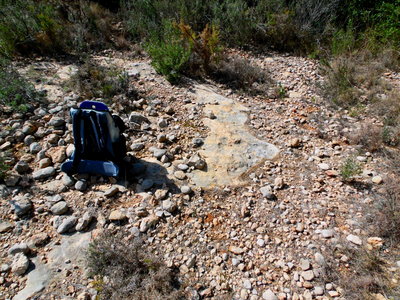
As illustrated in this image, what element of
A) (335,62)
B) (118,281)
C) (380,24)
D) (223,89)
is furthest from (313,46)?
(118,281)

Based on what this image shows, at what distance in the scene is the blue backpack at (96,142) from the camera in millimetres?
2748

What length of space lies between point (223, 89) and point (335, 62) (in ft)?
6.98

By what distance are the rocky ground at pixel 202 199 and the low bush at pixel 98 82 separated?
0.24 meters

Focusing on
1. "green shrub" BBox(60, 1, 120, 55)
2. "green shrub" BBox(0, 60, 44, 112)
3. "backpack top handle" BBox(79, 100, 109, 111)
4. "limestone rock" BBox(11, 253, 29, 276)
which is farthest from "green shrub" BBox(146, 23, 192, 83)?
"limestone rock" BBox(11, 253, 29, 276)

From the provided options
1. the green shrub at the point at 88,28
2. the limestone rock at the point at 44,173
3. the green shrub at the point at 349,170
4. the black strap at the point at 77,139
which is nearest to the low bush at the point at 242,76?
the green shrub at the point at 349,170

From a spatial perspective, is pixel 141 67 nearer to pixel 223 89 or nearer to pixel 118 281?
pixel 223 89

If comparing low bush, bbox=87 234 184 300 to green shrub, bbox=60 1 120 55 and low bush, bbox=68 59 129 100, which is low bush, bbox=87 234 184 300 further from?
green shrub, bbox=60 1 120 55

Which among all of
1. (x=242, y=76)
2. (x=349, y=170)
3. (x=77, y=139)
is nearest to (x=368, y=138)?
(x=349, y=170)

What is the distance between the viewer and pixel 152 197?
2.85m

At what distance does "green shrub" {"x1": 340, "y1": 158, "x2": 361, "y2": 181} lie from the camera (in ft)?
9.74

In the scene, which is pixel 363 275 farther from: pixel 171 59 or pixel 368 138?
pixel 171 59

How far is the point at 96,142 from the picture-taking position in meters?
2.91

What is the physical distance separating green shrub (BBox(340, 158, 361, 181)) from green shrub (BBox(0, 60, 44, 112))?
416cm

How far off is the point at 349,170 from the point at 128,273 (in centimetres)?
258
